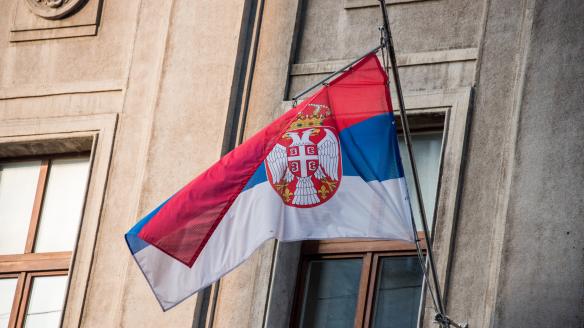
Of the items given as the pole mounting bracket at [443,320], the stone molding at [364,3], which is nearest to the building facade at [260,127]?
the stone molding at [364,3]

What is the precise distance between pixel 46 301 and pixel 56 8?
302 centimetres

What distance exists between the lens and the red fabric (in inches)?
539

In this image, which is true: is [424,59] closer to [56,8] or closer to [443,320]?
[443,320]

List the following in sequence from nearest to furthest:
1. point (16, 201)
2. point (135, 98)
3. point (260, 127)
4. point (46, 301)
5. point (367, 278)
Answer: point (367, 278) < point (260, 127) < point (46, 301) < point (135, 98) < point (16, 201)

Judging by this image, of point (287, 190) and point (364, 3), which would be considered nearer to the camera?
point (287, 190)

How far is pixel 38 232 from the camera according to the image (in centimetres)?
1680

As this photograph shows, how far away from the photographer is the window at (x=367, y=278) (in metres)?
14.7

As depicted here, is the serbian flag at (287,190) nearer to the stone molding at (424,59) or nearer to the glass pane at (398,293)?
the stone molding at (424,59)

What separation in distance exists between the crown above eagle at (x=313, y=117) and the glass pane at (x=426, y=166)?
1.63m

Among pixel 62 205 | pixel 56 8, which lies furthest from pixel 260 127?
pixel 56 8

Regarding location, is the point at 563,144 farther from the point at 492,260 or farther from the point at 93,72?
the point at 93,72

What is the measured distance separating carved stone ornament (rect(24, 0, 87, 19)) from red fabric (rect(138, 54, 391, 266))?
162 inches

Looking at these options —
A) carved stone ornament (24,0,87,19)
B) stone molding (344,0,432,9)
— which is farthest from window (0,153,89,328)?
stone molding (344,0,432,9)

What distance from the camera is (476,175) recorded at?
47.3 ft
